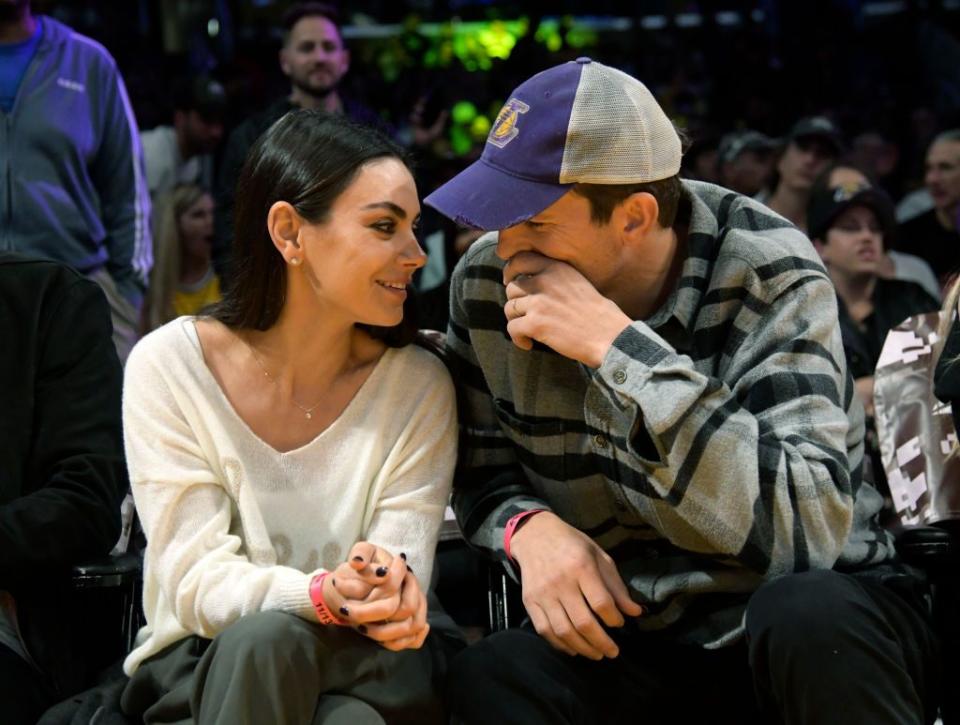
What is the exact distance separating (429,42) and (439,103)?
8.20ft

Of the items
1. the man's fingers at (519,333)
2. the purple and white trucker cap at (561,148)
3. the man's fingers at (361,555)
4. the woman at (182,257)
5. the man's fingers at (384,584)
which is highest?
the purple and white trucker cap at (561,148)

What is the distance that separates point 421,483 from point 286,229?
0.57 metres

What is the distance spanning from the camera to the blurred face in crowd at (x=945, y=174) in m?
6.85

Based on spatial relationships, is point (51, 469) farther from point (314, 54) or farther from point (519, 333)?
point (314, 54)

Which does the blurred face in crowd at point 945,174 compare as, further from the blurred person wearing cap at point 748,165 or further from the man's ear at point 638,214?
the man's ear at point 638,214

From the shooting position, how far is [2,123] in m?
4.81

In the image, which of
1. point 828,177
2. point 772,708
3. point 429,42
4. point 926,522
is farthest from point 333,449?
point 429,42

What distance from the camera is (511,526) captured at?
2590 mm

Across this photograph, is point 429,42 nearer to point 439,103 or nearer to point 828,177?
point 439,103

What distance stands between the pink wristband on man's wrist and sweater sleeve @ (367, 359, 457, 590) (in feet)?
0.55

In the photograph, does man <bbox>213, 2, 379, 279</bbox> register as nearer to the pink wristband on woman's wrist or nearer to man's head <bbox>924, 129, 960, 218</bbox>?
man's head <bbox>924, 129, 960, 218</bbox>

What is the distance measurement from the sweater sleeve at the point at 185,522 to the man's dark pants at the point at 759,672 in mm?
364

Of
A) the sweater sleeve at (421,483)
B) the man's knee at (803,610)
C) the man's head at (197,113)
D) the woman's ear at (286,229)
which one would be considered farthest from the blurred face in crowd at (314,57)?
the man's knee at (803,610)

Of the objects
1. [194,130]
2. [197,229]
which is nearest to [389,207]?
[197,229]
